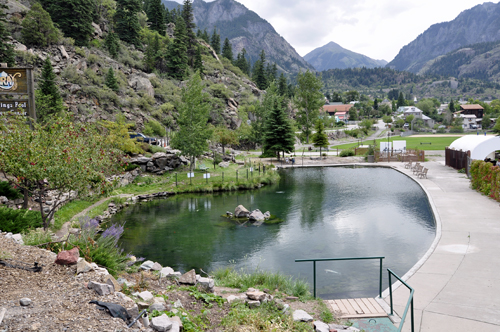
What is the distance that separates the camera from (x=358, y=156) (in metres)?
51.0

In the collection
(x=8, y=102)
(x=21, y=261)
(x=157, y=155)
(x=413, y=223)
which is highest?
(x=8, y=102)

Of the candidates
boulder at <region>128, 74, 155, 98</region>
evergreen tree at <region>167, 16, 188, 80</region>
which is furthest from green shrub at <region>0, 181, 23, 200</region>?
evergreen tree at <region>167, 16, 188, 80</region>

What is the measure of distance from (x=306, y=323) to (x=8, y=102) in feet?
58.7

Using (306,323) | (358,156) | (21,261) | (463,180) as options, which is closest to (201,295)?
(306,323)

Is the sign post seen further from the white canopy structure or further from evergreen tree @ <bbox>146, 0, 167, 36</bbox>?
evergreen tree @ <bbox>146, 0, 167, 36</bbox>

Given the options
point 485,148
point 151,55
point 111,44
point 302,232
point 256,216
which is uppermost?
point 151,55

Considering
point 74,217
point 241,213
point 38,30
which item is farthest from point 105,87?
point 241,213

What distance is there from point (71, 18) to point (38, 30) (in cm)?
987

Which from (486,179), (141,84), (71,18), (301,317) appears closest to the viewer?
(301,317)

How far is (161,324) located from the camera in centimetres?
609

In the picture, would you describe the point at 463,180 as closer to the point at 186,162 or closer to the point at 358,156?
the point at 358,156

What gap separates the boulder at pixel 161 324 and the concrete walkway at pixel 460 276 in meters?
5.35

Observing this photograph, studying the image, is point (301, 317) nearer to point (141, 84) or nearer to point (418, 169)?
point (418, 169)

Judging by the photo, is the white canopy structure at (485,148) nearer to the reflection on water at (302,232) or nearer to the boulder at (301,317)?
the reflection on water at (302,232)
